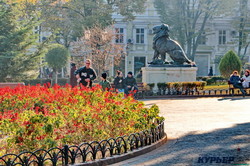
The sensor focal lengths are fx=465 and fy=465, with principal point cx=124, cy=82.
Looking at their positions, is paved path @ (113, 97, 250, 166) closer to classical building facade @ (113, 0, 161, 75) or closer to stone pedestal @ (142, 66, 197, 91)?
stone pedestal @ (142, 66, 197, 91)

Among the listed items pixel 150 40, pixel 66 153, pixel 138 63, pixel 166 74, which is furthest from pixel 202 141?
pixel 150 40

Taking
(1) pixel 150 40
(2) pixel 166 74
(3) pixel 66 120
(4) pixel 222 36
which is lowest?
(3) pixel 66 120

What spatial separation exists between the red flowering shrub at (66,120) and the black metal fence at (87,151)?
16 centimetres

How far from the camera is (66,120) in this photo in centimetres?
891

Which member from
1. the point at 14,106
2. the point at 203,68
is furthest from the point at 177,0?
the point at 14,106

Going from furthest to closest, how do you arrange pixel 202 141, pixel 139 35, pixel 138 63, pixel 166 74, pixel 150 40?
pixel 150 40 → pixel 139 35 → pixel 138 63 → pixel 166 74 → pixel 202 141

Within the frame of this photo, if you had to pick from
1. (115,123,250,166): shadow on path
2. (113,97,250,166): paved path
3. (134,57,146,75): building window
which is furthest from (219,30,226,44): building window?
(115,123,250,166): shadow on path

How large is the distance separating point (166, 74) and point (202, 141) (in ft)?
59.4

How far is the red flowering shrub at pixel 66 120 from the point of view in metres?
7.24

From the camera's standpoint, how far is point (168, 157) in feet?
26.2

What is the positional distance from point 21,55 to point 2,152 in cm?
2329

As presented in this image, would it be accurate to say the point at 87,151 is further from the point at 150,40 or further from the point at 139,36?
the point at 150,40

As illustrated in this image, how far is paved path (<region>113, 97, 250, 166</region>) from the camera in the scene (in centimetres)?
763

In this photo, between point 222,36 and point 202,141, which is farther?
point 222,36
